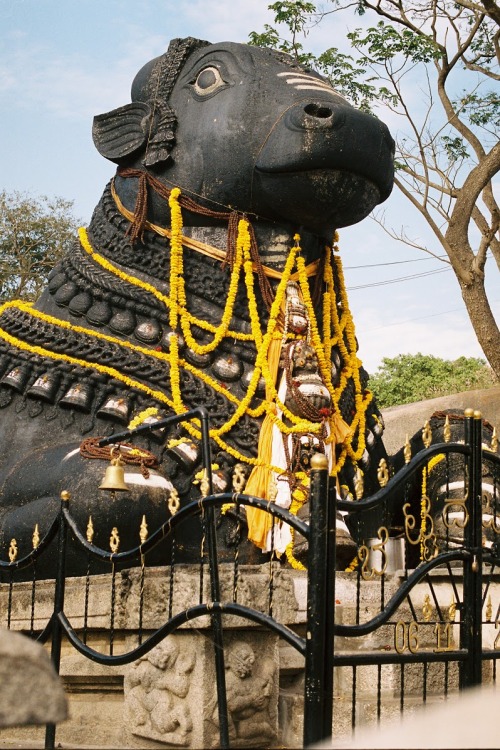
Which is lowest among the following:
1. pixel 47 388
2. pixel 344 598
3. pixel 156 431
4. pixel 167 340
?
pixel 344 598

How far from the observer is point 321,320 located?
7406 millimetres

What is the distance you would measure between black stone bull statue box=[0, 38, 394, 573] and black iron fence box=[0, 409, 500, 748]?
17.8 inches

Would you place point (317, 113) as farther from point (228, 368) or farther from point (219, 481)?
point (219, 481)

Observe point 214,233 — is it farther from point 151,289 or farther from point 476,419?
point 476,419

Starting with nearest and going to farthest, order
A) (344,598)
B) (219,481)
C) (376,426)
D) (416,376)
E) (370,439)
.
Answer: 1. (344,598)
2. (219,481)
3. (370,439)
4. (376,426)
5. (416,376)

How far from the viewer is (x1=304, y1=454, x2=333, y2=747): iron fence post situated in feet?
12.9

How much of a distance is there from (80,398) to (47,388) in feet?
0.87

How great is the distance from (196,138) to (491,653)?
3.73 meters

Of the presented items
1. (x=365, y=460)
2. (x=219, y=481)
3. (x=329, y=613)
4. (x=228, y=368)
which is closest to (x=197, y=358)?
(x=228, y=368)

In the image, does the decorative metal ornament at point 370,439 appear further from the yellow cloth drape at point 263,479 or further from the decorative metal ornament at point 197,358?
the decorative metal ornament at point 197,358

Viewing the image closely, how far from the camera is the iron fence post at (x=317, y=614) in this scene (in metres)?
3.94

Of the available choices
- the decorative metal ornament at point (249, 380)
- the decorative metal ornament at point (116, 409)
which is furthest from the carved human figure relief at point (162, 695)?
the decorative metal ornament at point (249, 380)

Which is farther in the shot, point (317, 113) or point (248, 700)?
point (317, 113)

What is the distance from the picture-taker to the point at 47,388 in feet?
22.8
